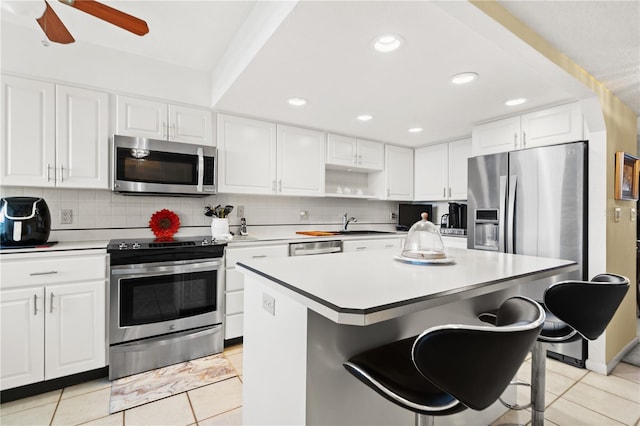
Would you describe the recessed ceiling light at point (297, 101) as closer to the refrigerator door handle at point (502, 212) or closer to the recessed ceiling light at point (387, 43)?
the recessed ceiling light at point (387, 43)

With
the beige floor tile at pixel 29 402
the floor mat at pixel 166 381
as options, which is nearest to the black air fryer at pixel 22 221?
the beige floor tile at pixel 29 402

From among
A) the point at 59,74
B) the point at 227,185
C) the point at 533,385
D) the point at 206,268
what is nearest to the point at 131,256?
the point at 206,268

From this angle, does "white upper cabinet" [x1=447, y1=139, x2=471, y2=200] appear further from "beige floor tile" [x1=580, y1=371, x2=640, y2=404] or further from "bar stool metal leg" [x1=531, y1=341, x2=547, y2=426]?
"bar stool metal leg" [x1=531, y1=341, x2=547, y2=426]

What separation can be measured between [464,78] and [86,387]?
3.45m

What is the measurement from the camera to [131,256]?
2.28m

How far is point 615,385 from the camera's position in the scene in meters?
2.26

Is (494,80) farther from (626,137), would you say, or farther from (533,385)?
(533,385)

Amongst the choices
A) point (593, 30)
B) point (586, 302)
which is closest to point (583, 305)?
point (586, 302)

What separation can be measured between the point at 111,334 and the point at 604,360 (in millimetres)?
3734

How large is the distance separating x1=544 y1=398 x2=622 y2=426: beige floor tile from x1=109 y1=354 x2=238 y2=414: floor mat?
2.13m

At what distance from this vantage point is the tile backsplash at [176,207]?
101 inches

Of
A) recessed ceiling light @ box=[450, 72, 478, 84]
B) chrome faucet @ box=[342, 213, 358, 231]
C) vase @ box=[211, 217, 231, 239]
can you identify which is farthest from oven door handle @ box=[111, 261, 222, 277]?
recessed ceiling light @ box=[450, 72, 478, 84]

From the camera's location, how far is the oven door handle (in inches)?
89.0

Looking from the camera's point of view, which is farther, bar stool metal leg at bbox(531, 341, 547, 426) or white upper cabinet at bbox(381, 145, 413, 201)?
white upper cabinet at bbox(381, 145, 413, 201)
